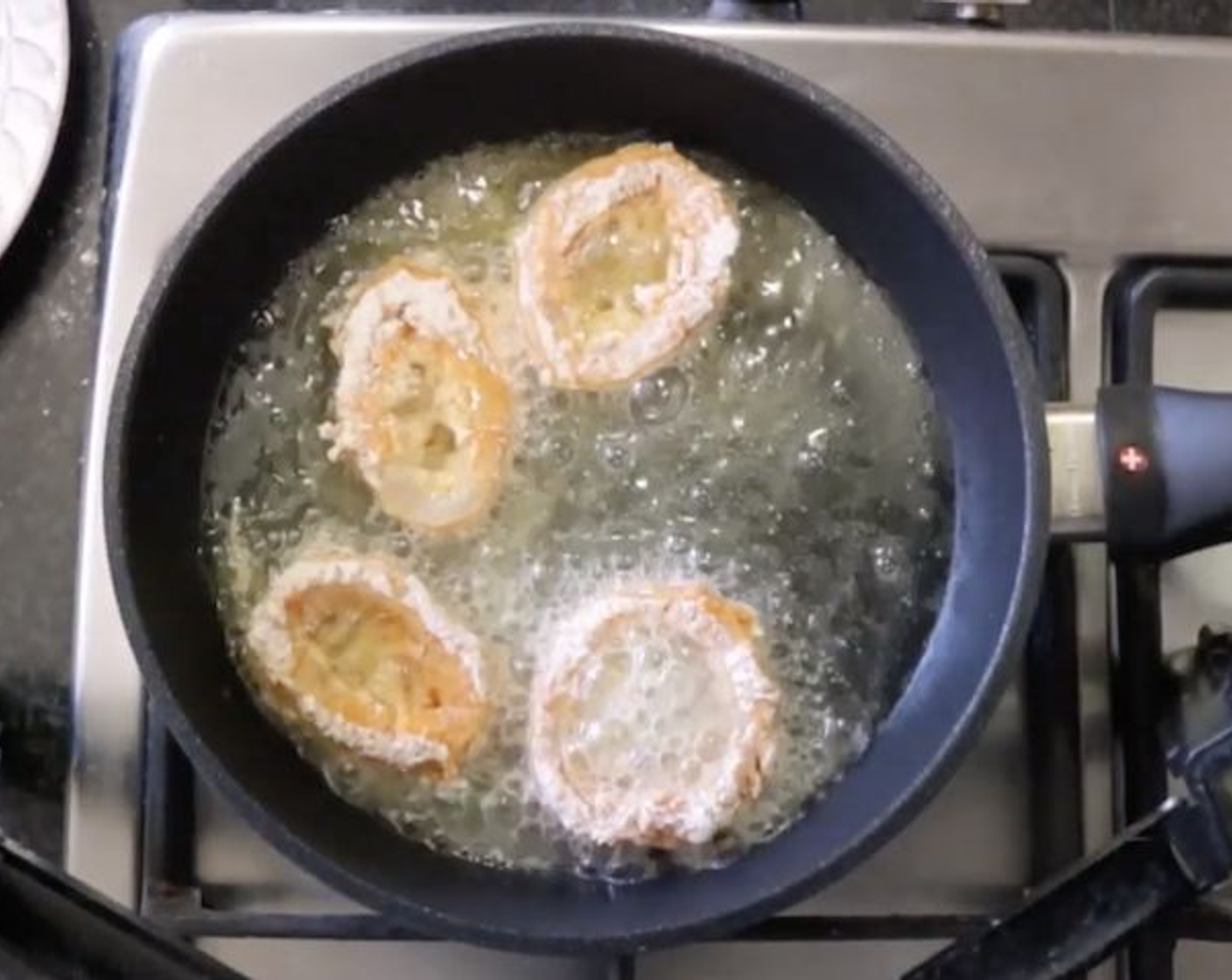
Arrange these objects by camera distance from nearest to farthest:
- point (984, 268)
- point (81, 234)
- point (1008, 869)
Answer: point (984, 268) < point (1008, 869) < point (81, 234)

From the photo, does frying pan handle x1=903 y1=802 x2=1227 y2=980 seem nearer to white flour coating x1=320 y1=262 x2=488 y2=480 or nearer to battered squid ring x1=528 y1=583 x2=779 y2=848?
battered squid ring x1=528 y1=583 x2=779 y2=848

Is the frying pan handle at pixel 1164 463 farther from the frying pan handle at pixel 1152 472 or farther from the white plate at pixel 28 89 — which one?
the white plate at pixel 28 89

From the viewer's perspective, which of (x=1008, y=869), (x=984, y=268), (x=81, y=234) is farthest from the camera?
(x=81, y=234)

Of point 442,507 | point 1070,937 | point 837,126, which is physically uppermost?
point 837,126

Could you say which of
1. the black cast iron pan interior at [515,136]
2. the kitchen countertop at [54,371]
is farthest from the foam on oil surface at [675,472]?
the kitchen countertop at [54,371]

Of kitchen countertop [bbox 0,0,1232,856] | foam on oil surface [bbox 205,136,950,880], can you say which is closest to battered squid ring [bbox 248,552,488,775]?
foam on oil surface [bbox 205,136,950,880]

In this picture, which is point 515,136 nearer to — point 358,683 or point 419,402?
point 419,402

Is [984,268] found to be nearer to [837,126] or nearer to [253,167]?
[837,126]

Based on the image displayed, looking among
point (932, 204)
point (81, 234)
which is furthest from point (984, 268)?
point (81, 234)
